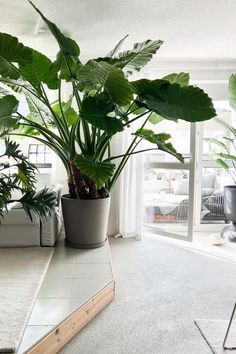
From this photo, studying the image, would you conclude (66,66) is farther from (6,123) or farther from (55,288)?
(55,288)

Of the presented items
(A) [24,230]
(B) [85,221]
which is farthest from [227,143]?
(A) [24,230]

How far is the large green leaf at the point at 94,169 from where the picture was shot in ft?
8.46

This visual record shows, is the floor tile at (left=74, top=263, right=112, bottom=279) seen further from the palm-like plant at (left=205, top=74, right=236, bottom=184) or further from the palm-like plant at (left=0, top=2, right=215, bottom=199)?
the palm-like plant at (left=205, top=74, right=236, bottom=184)

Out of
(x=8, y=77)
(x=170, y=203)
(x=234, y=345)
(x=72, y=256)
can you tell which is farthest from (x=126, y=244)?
(x=8, y=77)

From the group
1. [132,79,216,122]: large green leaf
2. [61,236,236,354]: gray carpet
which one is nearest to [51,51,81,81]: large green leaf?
[132,79,216,122]: large green leaf

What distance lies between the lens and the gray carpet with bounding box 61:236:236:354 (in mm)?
2018

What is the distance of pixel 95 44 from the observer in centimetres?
365

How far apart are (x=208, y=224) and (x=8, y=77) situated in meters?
3.35

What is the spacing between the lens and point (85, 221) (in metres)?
3.16

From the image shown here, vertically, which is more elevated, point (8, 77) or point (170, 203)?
point (8, 77)

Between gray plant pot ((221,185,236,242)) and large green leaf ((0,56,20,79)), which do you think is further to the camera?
gray plant pot ((221,185,236,242))

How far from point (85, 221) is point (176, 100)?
1.40 m

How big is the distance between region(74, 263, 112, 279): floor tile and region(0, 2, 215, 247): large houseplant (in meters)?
0.42

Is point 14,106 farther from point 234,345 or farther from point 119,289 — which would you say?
point 234,345
